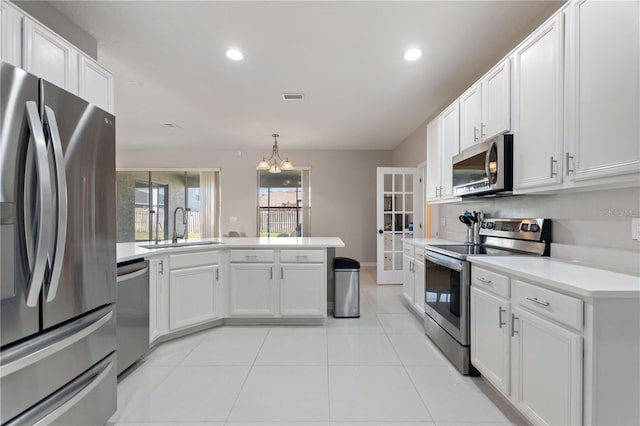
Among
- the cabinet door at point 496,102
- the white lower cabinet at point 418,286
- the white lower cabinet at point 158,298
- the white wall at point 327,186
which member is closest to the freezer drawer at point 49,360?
the white lower cabinet at point 158,298

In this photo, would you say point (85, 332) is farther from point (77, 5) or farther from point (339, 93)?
point (339, 93)

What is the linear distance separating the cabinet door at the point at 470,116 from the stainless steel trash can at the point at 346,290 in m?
1.72

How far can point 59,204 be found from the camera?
3.90 ft

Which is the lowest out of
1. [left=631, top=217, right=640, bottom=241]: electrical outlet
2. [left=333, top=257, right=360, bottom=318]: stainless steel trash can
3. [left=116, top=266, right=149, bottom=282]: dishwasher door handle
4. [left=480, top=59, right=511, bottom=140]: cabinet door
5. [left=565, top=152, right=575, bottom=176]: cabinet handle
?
[left=333, top=257, right=360, bottom=318]: stainless steel trash can

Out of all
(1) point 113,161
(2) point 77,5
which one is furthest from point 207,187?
(1) point 113,161

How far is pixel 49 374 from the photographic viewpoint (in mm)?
1197

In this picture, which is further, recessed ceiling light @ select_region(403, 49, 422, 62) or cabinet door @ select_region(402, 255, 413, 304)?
cabinet door @ select_region(402, 255, 413, 304)

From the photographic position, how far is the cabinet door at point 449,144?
2922mm

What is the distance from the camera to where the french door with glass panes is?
4992mm

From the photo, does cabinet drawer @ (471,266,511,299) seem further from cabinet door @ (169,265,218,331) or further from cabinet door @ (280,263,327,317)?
cabinet door @ (169,265,218,331)

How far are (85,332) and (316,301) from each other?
2.02m

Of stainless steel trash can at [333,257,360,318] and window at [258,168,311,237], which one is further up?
window at [258,168,311,237]

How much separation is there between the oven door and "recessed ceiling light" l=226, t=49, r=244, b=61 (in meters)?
2.61

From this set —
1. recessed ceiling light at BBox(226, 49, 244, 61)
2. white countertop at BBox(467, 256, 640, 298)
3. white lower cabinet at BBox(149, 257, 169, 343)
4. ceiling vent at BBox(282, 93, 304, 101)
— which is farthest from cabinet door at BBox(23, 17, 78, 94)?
white countertop at BBox(467, 256, 640, 298)
